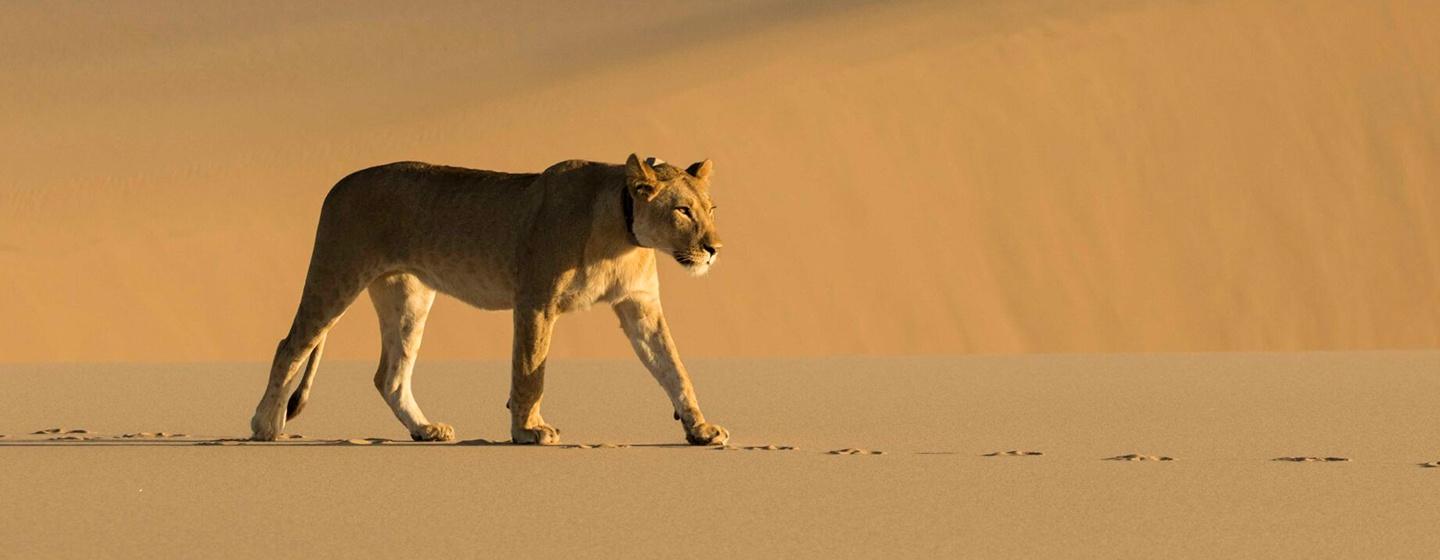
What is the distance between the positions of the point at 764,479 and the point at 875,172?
24011 millimetres

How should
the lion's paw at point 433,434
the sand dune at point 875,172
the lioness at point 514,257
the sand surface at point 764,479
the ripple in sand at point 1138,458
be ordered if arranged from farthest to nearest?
the sand dune at point 875,172, the lion's paw at point 433,434, the lioness at point 514,257, the ripple in sand at point 1138,458, the sand surface at point 764,479

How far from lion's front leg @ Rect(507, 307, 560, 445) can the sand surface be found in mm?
218

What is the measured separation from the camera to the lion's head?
34.0 ft

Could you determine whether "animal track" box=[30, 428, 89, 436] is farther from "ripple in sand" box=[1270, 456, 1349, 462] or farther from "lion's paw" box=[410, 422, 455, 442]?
"ripple in sand" box=[1270, 456, 1349, 462]

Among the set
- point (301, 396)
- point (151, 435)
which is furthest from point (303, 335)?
point (151, 435)

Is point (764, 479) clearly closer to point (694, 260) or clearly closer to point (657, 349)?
point (694, 260)

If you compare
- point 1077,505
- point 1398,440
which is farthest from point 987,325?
point 1077,505

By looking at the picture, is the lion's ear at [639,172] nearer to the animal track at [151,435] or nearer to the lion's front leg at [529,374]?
the lion's front leg at [529,374]

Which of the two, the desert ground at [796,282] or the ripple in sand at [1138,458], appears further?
the ripple in sand at [1138,458]

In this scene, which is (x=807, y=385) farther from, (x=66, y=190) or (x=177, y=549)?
(x=66, y=190)

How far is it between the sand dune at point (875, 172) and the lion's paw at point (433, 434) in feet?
54.3

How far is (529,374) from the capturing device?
34.9ft

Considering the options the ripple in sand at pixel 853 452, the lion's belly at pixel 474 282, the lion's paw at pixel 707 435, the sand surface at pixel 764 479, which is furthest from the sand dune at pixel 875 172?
the ripple in sand at pixel 853 452

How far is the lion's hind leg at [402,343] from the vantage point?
36.7 feet
